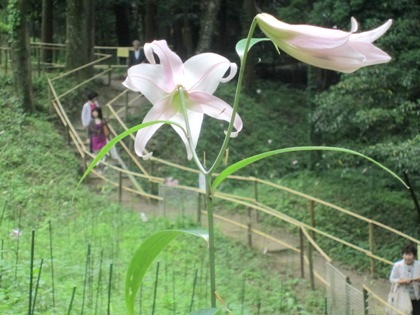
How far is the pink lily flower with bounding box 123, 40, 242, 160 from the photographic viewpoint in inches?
44.9

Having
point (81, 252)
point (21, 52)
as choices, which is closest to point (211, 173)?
point (81, 252)

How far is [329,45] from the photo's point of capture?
95cm

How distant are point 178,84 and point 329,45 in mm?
306

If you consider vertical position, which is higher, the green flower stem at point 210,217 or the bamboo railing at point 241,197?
the green flower stem at point 210,217

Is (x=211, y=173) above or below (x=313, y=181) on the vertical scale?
above

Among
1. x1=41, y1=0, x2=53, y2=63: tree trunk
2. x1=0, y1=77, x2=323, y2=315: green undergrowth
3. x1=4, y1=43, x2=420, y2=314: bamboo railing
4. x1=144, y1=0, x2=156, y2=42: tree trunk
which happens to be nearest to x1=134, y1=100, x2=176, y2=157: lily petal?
x1=0, y1=77, x2=323, y2=315: green undergrowth

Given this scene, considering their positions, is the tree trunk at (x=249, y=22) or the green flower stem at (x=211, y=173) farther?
the tree trunk at (x=249, y=22)

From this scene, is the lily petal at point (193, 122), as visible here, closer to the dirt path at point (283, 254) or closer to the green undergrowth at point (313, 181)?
the dirt path at point (283, 254)

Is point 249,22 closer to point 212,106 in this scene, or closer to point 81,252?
point 81,252

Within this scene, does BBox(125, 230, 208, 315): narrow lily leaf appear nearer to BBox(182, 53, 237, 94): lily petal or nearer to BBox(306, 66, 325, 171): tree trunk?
BBox(182, 53, 237, 94): lily petal

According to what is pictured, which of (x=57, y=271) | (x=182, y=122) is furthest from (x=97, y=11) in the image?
(x=182, y=122)

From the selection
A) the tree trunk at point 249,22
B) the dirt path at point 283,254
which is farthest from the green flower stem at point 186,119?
the tree trunk at point 249,22

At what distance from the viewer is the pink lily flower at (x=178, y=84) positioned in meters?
1.14

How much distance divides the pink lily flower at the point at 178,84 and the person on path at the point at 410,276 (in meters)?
5.11
